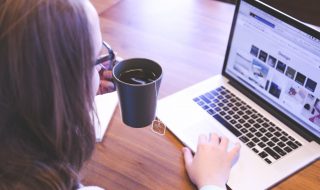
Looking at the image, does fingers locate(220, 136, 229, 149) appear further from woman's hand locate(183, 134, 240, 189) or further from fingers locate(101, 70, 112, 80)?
fingers locate(101, 70, 112, 80)

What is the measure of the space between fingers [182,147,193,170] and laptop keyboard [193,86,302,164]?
0.41ft

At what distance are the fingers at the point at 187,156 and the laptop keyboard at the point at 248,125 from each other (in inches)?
4.9

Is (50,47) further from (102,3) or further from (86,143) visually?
(102,3)

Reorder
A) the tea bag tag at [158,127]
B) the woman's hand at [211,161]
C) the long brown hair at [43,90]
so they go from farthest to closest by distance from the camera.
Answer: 1. the tea bag tag at [158,127]
2. the woman's hand at [211,161]
3. the long brown hair at [43,90]

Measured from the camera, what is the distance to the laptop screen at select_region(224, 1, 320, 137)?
776 mm

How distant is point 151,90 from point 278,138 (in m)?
0.32

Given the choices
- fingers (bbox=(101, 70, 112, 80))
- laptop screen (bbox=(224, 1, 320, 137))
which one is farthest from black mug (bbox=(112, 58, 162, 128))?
laptop screen (bbox=(224, 1, 320, 137))

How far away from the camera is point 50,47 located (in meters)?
0.52

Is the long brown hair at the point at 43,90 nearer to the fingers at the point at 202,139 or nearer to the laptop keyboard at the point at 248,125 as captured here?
the fingers at the point at 202,139

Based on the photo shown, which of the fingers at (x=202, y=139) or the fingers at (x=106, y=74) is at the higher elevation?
the fingers at (x=106, y=74)

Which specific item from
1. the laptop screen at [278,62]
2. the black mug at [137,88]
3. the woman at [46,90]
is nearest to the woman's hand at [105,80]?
the black mug at [137,88]

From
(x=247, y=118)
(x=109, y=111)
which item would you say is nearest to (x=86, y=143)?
(x=109, y=111)

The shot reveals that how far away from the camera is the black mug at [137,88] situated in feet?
2.47

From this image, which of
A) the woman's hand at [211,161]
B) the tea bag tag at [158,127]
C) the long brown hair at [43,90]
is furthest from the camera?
the tea bag tag at [158,127]
